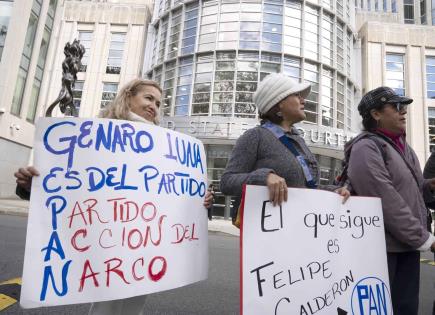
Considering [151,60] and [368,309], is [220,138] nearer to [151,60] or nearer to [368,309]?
[151,60]

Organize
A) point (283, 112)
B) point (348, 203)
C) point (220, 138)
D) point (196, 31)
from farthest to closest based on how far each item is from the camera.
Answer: point (196, 31), point (220, 138), point (283, 112), point (348, 203)

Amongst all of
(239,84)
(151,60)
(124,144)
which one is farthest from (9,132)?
(124,144)

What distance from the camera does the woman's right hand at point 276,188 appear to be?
6.06 feet

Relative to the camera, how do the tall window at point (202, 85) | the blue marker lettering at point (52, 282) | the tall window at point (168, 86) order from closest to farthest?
the blue marker lettering at point (52, 282) → the tall window at point (202, 85) → the tall window at point (168, 86)

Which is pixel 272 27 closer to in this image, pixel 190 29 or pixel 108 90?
pixel 190 29

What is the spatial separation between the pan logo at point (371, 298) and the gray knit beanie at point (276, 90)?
44.9 inches

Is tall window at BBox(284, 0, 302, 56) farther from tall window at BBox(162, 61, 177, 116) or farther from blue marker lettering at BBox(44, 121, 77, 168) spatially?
blue marker lettering at BBox(44, 121, 77, 168)

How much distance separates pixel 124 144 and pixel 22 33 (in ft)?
67.4

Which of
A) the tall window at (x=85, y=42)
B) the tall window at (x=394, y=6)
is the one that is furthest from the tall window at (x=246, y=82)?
the tall window at (x=394, y=6)

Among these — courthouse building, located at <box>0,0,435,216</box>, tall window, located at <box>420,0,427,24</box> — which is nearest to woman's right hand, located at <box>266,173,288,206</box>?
courthouse building, located at <box>0,0,435,216</box>

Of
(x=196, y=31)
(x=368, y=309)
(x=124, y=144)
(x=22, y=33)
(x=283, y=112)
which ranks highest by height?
(x=196, y=31)

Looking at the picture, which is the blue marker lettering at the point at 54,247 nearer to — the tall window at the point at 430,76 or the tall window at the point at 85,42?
the tall window at the point at 85,42

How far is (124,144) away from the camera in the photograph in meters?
1.96

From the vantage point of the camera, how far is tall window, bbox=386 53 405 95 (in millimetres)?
27203
